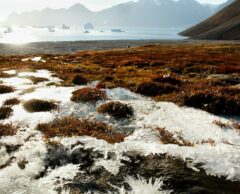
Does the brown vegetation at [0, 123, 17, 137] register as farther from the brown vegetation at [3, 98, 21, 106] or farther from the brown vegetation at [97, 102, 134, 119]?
the brown vegetation at [97, 102, 134, 119]

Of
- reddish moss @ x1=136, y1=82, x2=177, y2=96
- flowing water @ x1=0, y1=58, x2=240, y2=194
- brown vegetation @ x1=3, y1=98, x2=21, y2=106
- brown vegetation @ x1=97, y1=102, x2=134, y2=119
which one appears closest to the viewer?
flowing water @ x1=0, y1=58, x2=240, y2=194

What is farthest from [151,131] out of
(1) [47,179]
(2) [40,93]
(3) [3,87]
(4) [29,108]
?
(3) [3,87]

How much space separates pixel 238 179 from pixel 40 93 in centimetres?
1272

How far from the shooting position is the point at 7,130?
39.5 ft

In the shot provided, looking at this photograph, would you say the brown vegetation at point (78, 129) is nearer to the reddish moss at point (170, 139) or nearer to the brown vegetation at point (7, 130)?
the brown vegetation at point (7, 130)

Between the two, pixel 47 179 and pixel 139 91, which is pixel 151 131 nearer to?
pixel 47 179

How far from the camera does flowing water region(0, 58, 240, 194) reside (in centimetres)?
786

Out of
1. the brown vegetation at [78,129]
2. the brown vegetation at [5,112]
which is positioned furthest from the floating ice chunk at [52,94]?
the brown vegetation at [78,129]

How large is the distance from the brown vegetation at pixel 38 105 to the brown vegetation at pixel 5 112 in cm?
77

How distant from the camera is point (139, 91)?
18984mm

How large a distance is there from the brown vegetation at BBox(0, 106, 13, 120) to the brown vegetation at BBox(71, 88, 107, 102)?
320cm

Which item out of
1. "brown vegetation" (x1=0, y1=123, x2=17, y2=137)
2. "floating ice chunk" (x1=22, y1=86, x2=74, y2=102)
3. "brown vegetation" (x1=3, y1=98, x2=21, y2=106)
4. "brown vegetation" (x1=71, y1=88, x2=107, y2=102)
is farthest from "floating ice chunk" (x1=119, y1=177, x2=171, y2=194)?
"brown vegetation" (x1=3, y1=98, x2=21, y2=106)

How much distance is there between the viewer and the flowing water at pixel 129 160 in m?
7.86

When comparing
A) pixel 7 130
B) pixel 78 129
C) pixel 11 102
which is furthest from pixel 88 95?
pixel 7 130
